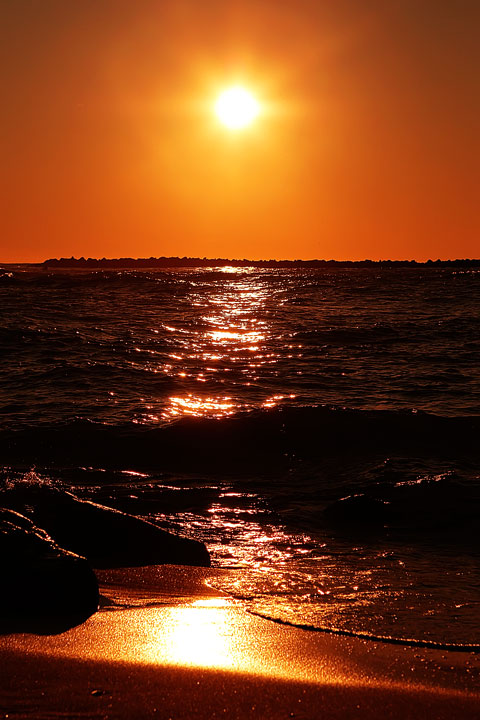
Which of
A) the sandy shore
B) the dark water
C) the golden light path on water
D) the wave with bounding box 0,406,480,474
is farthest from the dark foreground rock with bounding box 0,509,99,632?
the golden light path on water

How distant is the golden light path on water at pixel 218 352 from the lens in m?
17.1

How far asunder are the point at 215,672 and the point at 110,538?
376 cm

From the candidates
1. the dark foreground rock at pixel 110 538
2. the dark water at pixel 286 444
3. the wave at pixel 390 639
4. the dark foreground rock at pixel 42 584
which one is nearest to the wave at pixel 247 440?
the dark water at pixel 286 444

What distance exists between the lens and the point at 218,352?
78.2ft

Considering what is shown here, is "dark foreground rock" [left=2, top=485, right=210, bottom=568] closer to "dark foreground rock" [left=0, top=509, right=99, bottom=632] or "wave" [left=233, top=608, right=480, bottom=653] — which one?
"dark foreground rock" [left=0, top=509, right=99, bottom=632]

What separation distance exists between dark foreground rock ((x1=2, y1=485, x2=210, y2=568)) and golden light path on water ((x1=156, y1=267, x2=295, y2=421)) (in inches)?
297

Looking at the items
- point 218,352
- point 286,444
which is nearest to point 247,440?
point 286,444

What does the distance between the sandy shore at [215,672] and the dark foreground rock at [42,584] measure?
20 centimetres

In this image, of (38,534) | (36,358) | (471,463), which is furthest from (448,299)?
(38,534)

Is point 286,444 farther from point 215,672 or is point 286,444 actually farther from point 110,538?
point 215,672

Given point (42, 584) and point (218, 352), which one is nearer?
point (42, 584)

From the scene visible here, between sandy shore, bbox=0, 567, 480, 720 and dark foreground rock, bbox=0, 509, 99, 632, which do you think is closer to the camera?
sandy shore, bbox=0, 567, 480, 720

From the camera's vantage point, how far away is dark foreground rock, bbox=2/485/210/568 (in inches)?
300

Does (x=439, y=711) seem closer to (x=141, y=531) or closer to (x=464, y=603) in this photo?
(x=464, y=603)
